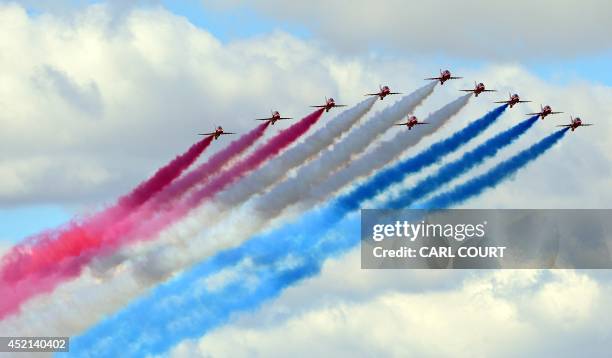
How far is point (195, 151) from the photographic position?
12556 centimetres

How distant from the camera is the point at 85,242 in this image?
124625 millimetres

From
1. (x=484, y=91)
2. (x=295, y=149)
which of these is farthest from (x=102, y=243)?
(x=484, y=91)

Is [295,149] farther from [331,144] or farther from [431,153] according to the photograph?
[431,153]

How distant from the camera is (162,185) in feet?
411

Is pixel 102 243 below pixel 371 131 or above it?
below

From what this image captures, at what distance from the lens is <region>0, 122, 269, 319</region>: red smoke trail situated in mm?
123562

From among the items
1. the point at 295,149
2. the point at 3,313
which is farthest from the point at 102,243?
the point at 295,149

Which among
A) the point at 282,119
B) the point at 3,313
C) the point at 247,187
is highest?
the point at 282,119

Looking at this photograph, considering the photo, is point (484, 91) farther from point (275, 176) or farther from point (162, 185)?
point (162, 185)

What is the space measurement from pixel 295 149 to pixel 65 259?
2616 centimetres

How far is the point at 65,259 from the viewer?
12431 centimetres

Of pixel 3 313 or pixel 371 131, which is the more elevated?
pixel 371 131

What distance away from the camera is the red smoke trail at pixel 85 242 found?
4865 inches

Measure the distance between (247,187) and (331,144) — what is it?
9.55 metres
